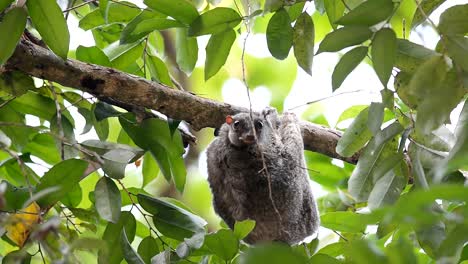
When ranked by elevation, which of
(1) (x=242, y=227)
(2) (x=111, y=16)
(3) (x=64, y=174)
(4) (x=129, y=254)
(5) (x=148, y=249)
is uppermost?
(2) (x=111, y=16)

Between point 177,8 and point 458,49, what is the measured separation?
108 centimetres

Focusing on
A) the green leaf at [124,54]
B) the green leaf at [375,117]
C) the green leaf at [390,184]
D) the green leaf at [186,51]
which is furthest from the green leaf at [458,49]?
the green leaf at [124,54]

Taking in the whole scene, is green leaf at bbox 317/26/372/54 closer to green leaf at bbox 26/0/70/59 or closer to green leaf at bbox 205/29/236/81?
green leaf at bbox 205/29/236/81

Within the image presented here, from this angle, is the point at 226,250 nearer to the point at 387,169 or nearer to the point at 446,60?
the point at 387,169

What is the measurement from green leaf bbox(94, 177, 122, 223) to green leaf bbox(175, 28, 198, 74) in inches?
31.3

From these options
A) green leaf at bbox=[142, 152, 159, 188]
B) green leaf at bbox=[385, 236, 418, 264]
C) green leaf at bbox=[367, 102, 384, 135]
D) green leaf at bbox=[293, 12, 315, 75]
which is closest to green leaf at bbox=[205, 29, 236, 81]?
green leaf at bbox=[293, 12, 315, 75]

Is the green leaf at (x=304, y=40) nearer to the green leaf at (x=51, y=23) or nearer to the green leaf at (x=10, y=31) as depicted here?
the green leaf at (x=51, y=23)

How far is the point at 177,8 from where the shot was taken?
8.66ft

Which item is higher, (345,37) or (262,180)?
(345,37)

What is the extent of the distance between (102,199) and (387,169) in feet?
3.22

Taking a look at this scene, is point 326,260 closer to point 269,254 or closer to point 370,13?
point 370,13

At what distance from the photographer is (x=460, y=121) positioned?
2.22m

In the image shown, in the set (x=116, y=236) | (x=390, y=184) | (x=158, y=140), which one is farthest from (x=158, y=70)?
(x=390, y=184)

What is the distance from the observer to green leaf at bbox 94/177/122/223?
2.46 metres
